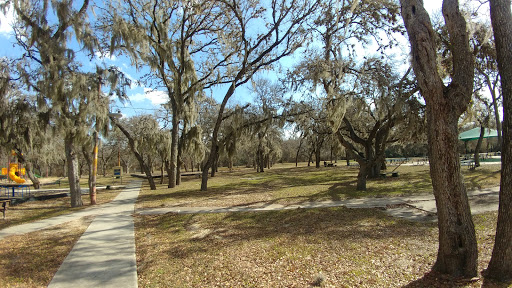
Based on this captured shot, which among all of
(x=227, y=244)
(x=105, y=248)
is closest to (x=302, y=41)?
(x=227, y=244)

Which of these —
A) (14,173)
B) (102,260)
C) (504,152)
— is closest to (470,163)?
(504,152)

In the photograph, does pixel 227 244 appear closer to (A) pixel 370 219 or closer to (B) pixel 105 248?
(B) pixel 105 248

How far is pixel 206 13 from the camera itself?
47.4 feet

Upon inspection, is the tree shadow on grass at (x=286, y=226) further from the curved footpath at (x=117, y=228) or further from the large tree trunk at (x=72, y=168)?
the large tree trunk at (x=72, y=168)

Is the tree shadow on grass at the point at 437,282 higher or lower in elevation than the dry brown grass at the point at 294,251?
higher

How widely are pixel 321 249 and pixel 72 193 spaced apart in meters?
9.10

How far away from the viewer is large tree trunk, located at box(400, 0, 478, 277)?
128 inches

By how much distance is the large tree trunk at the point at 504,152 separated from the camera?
306 cm

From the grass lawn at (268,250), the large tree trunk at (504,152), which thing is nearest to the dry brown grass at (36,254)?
the grass lawn at (268,250)

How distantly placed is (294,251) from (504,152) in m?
3.04

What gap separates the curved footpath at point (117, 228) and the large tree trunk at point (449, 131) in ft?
11.4

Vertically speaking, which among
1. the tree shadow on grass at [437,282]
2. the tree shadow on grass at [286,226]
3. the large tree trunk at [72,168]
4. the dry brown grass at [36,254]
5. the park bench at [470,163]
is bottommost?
the tree shadow on grass at [286,226]

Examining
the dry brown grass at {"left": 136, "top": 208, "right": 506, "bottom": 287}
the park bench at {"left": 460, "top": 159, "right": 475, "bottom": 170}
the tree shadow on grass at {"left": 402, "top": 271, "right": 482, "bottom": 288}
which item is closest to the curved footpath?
the dry brown grass at {"left": 136, "top": 208, "right": 506, "bottom": 287}

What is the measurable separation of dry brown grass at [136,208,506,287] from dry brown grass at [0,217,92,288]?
1.24 metres
